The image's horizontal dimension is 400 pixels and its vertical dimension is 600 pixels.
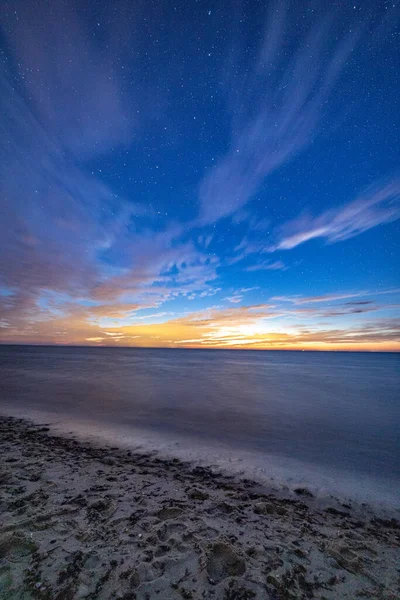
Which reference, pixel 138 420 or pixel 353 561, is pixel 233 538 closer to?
pixel 353 561

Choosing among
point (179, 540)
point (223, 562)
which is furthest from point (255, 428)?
point (223, 562)

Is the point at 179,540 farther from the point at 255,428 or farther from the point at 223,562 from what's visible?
the point at 255,428

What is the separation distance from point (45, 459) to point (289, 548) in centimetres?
660

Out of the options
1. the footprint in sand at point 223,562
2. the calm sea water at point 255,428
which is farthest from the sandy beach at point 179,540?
the calm sea water at point 255,428

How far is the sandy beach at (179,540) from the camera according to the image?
3160 mm

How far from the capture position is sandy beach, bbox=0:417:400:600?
3160 mm

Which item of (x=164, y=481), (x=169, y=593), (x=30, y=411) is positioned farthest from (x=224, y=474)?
(x=30, y=411)

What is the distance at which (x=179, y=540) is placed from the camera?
13.0 feet

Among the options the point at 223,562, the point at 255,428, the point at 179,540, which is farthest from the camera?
the point at 255,428

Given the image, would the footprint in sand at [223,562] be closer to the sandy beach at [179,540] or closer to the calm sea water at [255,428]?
the sandy beach at [179,540]

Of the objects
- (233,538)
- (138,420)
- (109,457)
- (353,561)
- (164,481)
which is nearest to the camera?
(353,561)

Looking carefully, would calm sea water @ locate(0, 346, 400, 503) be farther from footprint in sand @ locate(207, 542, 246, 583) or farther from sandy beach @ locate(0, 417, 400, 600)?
footprint in sand @ locate(207, 542, 246, 583)

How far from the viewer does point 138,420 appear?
12781mm

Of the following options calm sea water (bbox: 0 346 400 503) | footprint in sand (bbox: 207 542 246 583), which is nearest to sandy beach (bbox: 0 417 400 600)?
footprint in sand (bbox: 207 542 246 583)
